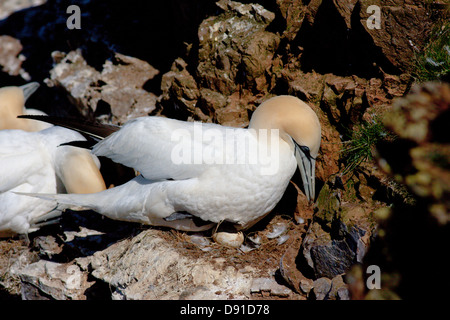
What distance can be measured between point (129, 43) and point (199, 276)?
4804 mm

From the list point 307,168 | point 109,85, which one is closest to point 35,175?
point 109,85

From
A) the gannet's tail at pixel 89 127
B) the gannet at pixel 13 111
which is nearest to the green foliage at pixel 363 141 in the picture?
the gannet's tail at pixel 89 127

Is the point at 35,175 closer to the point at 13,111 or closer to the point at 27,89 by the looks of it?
the point at 13,111

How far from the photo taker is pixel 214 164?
14.4ft

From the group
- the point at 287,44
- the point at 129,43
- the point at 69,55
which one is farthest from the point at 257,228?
the point at 69,55

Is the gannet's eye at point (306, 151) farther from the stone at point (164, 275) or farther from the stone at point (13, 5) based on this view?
the stone at point (13, 5)

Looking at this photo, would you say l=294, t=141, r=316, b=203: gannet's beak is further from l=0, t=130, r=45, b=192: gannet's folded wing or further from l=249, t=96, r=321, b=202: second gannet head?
l=0, t=130, r=45, b=192: gannet's folded wing

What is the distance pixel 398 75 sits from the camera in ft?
15.1

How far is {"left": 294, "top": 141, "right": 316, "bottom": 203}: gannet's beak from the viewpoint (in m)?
4.58

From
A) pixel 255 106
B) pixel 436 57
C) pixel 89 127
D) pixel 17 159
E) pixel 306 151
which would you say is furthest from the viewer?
pixel 17 159

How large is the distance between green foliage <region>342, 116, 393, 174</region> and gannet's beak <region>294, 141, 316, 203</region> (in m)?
0.31

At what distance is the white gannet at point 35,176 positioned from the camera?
5.84m

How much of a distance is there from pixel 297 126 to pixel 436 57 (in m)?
1.27
